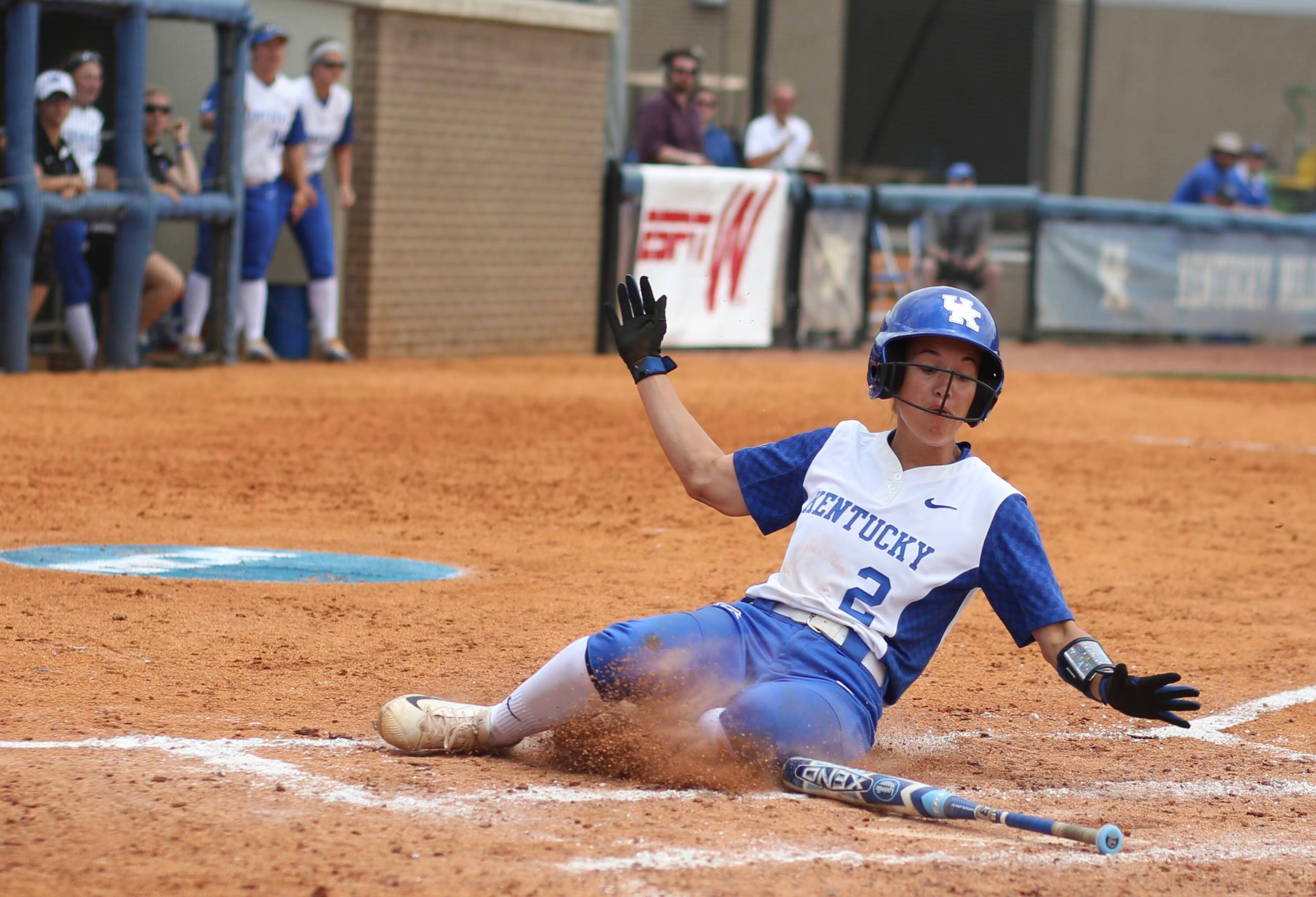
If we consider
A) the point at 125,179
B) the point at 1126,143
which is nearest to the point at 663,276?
the point at 125,179

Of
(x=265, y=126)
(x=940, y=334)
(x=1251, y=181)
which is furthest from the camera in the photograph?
(x=1251, y=181)

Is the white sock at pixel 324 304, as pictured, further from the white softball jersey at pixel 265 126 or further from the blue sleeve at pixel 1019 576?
the blue sleeve at pixel 1019 576

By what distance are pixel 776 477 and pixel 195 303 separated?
27.5ft

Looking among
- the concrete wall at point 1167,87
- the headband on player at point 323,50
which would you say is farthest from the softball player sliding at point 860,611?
the concrete wall at point 1167,87

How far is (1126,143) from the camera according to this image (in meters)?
26.4

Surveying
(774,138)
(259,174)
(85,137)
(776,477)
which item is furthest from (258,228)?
(776,477)

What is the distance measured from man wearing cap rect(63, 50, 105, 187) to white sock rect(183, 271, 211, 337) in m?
1.02

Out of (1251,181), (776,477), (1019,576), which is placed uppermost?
(1251,181)

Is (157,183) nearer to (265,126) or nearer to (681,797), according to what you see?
(265,126)

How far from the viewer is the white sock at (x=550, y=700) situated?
347 cm

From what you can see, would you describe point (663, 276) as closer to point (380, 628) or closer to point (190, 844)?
point (380, 628)

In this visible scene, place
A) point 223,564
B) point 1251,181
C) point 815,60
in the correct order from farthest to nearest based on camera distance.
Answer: point 815,60 → point 1251,181 → point 223,564

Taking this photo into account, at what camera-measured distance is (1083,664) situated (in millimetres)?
3354

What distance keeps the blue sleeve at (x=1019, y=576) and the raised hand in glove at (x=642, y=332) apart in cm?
78
